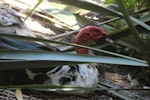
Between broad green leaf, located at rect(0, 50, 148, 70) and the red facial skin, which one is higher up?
the red facial skin

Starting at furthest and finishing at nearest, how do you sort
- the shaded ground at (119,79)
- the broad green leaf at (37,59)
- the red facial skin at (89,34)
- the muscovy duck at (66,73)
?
1. the red facial skin at (89,34)
2. the shaded ground at (119,79)
3. the muscovy duck at (66,73)
4. the broad green leaf at (37,59)

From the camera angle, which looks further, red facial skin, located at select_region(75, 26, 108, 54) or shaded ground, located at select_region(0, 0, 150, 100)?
red facial skin, located at select_region(75, 26, 108, 54)

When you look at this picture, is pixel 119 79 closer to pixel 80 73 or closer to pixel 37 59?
pixel 80 73

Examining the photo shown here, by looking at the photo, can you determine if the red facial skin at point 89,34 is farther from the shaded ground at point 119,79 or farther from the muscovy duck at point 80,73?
the shaded ground at point 119,79

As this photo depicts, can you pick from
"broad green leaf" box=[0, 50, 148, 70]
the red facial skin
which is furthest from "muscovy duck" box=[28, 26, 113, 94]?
"broad green leaf" box=[0, 50, 148, 70]

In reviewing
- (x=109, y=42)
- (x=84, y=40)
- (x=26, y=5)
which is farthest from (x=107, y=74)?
(x=26, y=5)

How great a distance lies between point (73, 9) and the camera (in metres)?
2.84

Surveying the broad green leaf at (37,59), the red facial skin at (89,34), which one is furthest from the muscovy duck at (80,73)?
the broad green leaf at (37,59)

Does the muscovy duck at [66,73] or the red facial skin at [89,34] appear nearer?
the muscovy duck at [66,73]

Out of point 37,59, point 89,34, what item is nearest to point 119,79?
point 89,34

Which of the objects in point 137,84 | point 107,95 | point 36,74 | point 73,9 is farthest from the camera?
point 73,9

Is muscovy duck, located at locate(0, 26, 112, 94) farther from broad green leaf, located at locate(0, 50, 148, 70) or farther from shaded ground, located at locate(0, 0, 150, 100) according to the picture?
broad green leaf, located at locate(0, 50, 148, 70)

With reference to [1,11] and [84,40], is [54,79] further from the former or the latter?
[1,11]

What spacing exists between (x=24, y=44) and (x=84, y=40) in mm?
409
